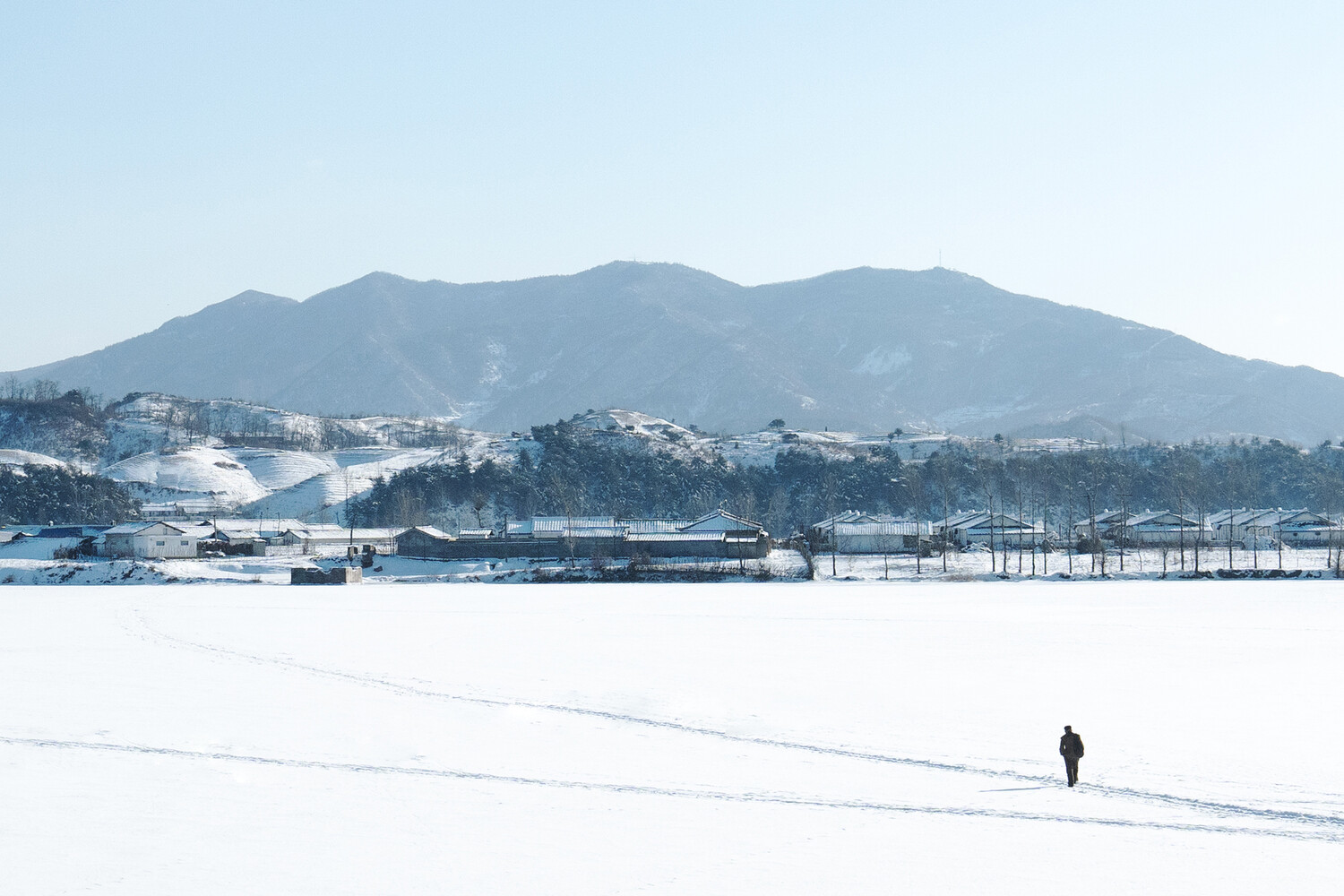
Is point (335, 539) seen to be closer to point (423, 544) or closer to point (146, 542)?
point (146, 542)

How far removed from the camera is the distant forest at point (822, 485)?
125m

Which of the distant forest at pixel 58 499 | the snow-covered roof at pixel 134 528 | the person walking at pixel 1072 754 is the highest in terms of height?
the distant forest at pixel 58 499

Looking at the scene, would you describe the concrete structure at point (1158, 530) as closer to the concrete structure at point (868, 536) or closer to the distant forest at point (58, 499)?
the concrete structure at point (868, 536)

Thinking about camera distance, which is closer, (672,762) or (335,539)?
(672,762)

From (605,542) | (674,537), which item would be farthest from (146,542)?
(674,537)

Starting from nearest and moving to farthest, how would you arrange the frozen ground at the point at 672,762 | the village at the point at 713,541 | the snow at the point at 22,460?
the frozen ground at the point at 672,762
the village at the point at 713,541
the snow at the point at 22,460

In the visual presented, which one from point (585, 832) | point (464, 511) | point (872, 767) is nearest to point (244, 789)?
point (585, 832)

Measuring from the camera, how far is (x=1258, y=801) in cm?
1611

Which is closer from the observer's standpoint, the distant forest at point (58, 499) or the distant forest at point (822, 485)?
the distant forest at point (58, 499)

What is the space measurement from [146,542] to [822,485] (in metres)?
74.4

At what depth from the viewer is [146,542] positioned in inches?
3543

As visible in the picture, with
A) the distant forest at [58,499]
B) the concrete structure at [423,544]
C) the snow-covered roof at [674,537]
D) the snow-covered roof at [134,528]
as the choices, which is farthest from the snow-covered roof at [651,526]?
the distant forest at [58,499]

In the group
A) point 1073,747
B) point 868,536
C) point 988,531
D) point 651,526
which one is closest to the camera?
point 1073,747

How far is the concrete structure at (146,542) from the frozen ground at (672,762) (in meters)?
56.6
